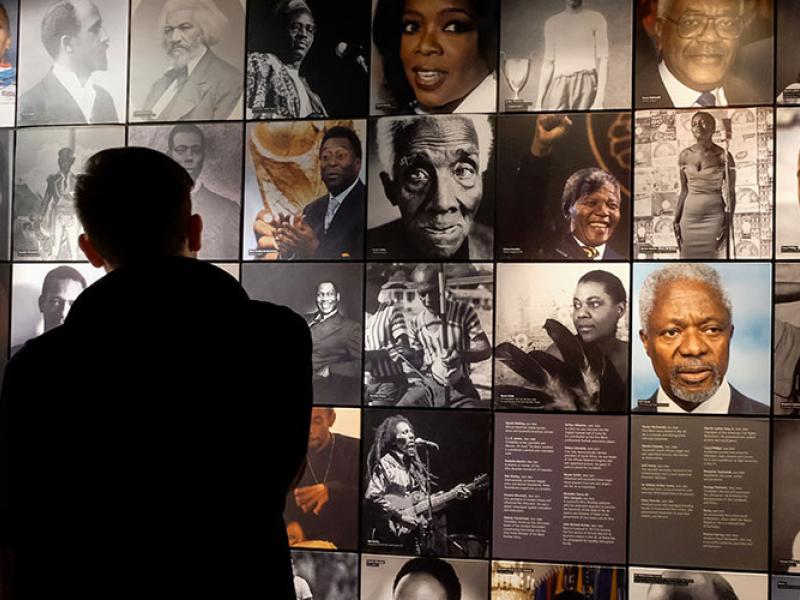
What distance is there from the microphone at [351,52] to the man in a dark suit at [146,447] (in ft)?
8.06

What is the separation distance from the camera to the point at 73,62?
13.1 ft

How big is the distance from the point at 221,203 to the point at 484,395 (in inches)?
53.1

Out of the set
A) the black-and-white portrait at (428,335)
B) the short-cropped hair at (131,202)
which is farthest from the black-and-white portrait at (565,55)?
the short-cropped hair at (131,202)

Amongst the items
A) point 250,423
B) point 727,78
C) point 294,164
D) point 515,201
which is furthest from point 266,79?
point 250,423

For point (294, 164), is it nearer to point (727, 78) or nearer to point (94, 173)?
point (727, 78)

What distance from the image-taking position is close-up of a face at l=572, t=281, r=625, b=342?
11.6ft

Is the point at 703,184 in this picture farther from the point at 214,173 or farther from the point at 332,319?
the point at 214,173

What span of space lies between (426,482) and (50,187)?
6.73 feet

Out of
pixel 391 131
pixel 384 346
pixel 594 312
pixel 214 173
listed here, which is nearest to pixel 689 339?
pixel 594 312

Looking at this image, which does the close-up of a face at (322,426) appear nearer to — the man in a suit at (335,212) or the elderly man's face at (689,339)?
the man in a suit at (335,212)

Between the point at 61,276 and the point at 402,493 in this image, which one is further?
the point at 61,276

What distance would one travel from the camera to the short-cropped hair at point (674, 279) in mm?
3459

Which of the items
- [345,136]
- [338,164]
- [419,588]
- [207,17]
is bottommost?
[419,588]

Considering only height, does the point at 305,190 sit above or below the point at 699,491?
above
